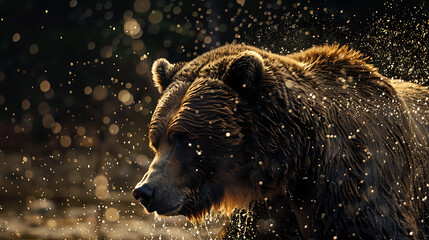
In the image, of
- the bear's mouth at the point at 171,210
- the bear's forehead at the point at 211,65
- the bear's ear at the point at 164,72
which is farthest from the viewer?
the bear's ear at the point at 164,72

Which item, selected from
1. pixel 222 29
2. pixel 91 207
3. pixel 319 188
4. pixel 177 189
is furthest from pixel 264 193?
pixel 222 29

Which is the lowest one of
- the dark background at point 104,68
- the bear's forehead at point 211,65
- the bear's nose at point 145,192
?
the bear's nose at point 145,192

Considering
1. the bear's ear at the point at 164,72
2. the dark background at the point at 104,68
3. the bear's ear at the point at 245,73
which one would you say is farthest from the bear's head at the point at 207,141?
the dark background at the point at 104,68

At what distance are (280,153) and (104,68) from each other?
11652 millimetres

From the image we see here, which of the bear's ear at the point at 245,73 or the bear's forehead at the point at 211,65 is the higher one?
the bear's forehead at the point at 211,65

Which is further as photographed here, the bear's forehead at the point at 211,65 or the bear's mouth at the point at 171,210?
the bear's forehead at the point at 211,65

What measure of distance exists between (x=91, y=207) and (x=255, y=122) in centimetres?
748

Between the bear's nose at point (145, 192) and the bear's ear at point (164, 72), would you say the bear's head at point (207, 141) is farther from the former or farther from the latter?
the bear's ear at point (164, 72)

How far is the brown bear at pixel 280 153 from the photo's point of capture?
3.12 metres

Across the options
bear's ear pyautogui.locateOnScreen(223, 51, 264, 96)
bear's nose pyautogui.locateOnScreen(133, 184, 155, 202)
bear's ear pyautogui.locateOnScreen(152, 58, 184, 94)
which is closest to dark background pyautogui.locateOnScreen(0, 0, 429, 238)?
bear's ear pyautogui.locateOnScreen(152, 58, 184, 94)

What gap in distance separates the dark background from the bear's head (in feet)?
13.8

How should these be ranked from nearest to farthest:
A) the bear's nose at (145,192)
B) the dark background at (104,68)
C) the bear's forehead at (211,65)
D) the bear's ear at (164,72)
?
1. the bear's nose at (145,192)
2. the bear's forehead at (211,65)
3. the bear's ear at (164,72)
4. the dark background at (104,68)

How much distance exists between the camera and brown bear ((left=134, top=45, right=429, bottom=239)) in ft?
10.2

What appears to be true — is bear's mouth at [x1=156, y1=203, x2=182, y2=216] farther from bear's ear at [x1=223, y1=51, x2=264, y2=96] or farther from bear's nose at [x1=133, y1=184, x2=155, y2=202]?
bear's ear at [x1=223, y1=51, x2=264, y2=96]
